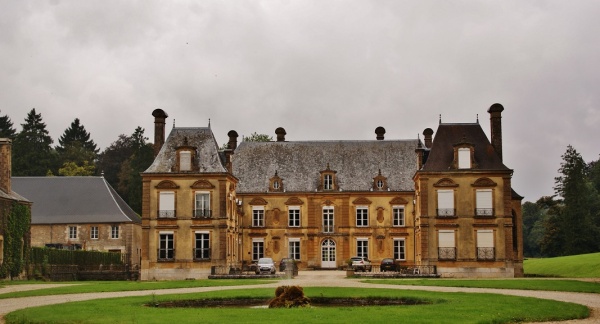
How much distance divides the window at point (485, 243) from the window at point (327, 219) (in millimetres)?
12363

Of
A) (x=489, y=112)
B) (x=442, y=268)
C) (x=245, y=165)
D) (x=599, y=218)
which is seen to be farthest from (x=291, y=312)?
(x=599, y=218)

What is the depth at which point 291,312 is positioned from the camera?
19.4 meters

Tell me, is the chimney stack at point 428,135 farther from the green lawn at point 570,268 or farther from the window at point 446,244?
Result: the window at point 446,244

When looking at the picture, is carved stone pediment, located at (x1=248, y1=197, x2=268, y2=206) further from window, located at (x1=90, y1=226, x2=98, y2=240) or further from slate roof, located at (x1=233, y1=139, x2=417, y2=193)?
window, located at (x1=90, y1=226, x2=98, y2=240)

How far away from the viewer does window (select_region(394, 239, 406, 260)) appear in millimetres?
55241

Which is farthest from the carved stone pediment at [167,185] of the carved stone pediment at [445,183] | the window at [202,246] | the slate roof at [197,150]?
the carved stone pediment at [445,183]

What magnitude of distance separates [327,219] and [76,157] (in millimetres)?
49942

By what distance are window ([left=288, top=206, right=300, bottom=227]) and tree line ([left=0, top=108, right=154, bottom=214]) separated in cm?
2568

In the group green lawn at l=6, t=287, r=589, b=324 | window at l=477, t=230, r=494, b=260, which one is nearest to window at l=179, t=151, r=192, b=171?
window at l=477, t=230, r=494, b=260

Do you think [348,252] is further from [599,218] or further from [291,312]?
[291,312]

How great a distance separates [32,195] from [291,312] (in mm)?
47323

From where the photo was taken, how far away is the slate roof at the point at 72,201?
196 ft

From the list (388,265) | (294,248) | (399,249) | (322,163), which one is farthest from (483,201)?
(294,248)

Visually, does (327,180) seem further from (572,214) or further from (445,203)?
(572,214)
